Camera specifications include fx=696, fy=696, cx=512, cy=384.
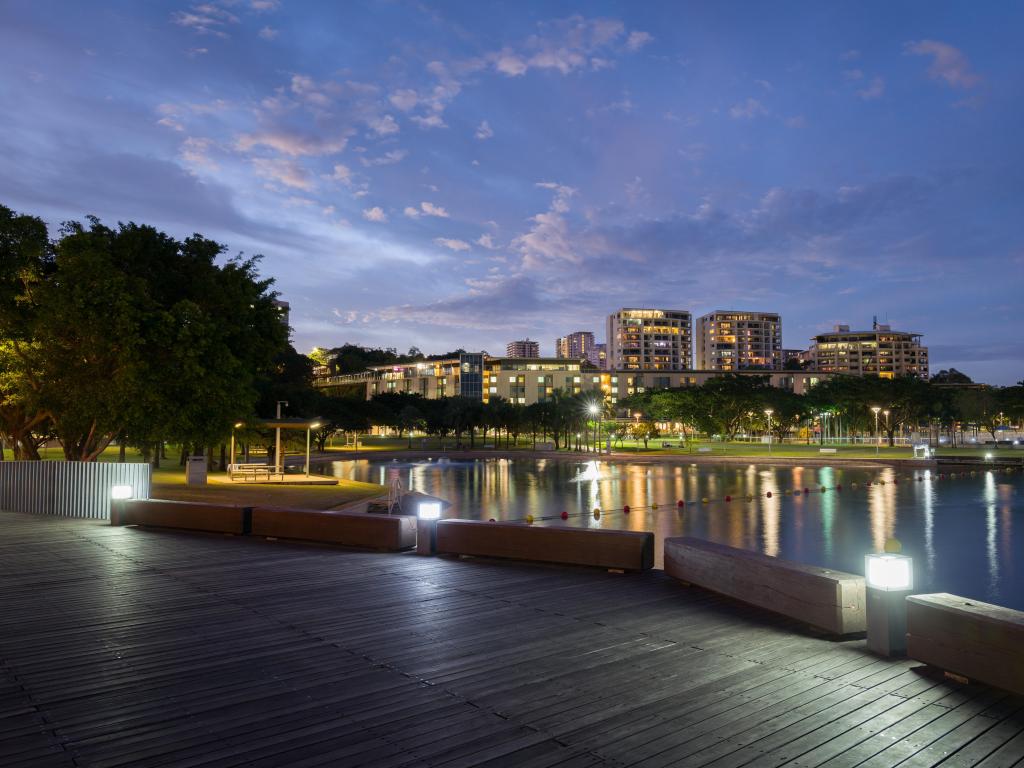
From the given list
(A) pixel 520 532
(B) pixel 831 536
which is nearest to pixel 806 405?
(B) pixel 831 536

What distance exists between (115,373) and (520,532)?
17635 millimetres

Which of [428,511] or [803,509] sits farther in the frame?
[803,509]

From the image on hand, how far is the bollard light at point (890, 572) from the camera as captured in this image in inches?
245

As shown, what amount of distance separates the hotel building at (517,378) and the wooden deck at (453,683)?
13902 cm

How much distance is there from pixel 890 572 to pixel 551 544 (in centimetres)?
504

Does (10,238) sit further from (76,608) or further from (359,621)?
(359,621)

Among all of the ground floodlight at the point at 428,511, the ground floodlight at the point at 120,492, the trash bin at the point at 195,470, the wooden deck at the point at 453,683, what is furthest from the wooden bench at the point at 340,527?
the trash bin at the point at 195,470

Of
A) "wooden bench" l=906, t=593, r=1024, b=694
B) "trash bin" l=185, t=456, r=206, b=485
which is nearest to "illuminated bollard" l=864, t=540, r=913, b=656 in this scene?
"wooden bench" l=906, t=593, r=1024, b=694

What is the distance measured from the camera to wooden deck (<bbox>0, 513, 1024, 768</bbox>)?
4.45 metres

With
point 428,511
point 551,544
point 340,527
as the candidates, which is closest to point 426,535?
point 428,511

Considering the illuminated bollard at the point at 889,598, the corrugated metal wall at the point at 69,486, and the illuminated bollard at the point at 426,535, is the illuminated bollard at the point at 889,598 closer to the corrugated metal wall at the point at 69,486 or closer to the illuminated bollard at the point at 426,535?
the illuminated bollard at the point at 426,535

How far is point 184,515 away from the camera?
14320 mm

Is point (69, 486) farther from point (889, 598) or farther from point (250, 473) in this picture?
point (889, 598)

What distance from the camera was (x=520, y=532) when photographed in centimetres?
1071
